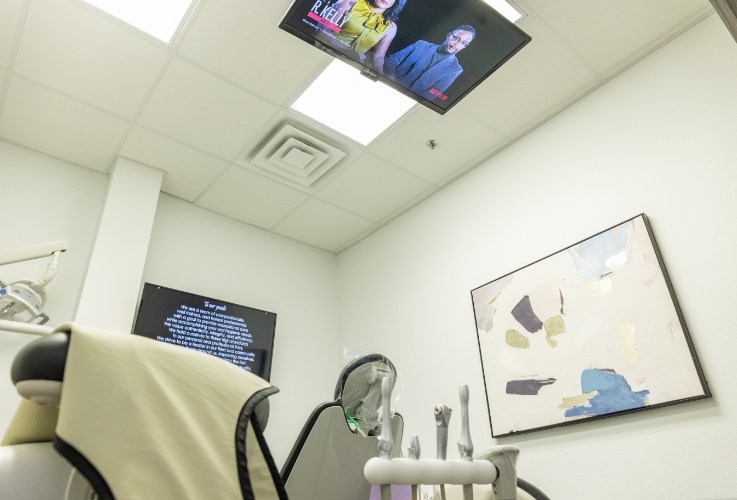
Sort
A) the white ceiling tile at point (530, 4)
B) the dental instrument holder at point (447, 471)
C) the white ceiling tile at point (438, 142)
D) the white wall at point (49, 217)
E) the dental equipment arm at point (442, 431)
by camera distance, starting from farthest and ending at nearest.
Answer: the white ceiling tile at point (438, 142), the white wall at point (49, 217), the white ceiling tile at point (530, 4), the dental equipment arm at point (442, 431), the dental instrument holder at point (447, 471)

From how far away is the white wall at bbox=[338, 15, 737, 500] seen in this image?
1.82 metres

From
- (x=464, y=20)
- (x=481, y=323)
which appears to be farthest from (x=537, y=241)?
(x=464, y=20)

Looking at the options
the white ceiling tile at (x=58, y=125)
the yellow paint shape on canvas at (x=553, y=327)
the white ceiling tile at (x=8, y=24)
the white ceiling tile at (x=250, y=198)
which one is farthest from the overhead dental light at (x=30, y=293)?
the yellow paint shape on canvas at (x=553, y=327)

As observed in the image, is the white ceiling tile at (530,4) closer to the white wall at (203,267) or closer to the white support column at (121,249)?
the white support column at (121,249)

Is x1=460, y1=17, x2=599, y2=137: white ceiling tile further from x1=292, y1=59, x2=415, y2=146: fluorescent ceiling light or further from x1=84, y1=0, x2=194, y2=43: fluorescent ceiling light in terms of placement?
x1=84, y1=0, x2=194, y2=43: fluorescent ceiling light

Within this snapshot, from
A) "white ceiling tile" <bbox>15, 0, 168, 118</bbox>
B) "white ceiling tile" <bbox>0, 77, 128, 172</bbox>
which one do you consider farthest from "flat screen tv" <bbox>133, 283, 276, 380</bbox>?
"white ceiling tile" <bbox>15, 0, 168, 118</bbox>

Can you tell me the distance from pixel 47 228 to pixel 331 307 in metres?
2.11

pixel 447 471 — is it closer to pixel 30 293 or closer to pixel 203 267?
pixel 30 293

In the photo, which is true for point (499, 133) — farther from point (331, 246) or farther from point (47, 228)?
point (47, 228)

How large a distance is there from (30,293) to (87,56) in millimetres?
1267

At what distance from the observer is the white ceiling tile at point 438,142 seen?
280 centimetres

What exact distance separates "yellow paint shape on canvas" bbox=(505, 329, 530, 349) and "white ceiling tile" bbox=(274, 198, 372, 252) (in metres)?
1.64

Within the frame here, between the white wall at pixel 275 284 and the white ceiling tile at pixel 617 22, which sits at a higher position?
the white ceiling tile at pixel 617 22

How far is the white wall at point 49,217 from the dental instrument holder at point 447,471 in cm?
250
